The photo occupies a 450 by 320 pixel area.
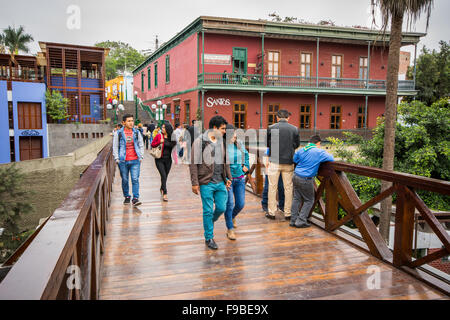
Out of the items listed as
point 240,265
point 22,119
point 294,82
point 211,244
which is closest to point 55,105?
point 22,119

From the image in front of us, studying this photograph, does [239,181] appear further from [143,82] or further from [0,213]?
[143,82]

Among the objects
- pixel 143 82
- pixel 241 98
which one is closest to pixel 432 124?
pixel 241 98

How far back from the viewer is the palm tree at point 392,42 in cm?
665

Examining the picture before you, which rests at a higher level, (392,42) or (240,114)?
(392,42)

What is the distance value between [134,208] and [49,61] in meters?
24.1

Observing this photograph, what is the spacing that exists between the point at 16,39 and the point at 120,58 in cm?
1825

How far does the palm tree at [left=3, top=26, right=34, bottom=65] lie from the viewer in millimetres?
35188

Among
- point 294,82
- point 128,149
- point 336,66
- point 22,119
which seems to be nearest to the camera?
point 128,149

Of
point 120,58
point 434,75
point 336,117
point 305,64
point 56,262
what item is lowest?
point 56,262

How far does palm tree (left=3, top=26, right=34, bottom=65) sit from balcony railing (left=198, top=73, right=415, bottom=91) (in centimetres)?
2703

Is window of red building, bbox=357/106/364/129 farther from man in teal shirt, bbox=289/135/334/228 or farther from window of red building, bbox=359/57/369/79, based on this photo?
man in teal shirt, bbox=289/135/334/228

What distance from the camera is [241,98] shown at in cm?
2095

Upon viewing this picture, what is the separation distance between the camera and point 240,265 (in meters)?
3.68

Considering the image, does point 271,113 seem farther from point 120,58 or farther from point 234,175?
point 120,58
